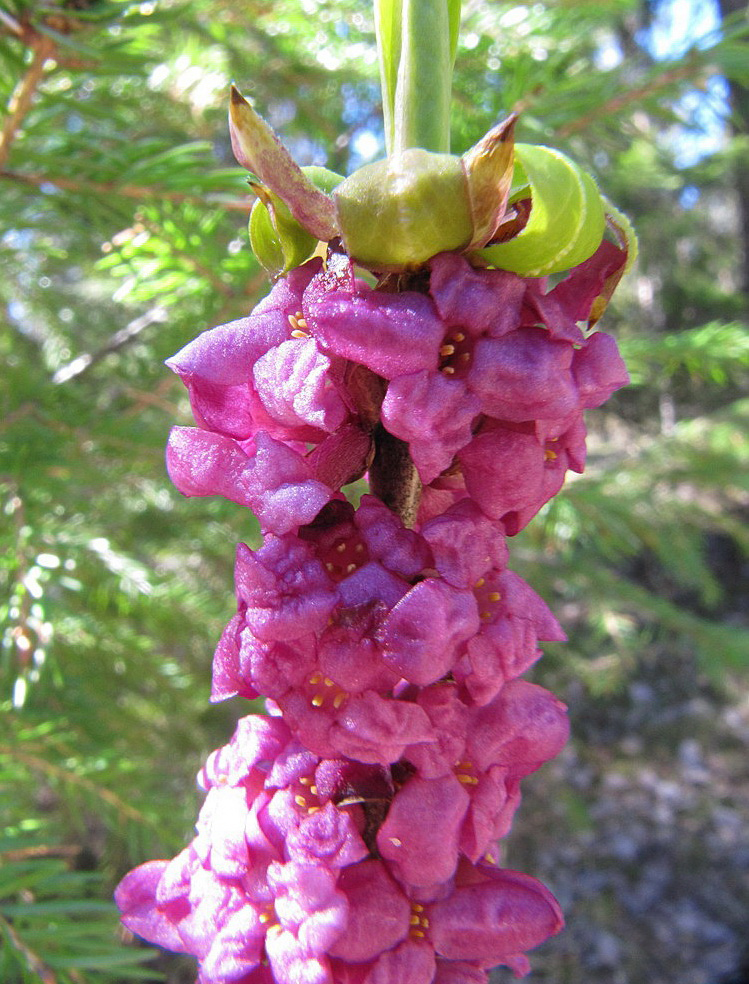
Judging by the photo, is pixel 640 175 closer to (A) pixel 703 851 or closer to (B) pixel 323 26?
(B) pixel 323 26

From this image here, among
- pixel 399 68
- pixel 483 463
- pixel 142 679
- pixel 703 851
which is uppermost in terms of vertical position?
pixel 399 68

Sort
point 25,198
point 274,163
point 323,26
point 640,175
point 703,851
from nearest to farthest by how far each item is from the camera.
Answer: point 274,163 < point 25,198 < point 323,26 < point 640,175 < point 703,851

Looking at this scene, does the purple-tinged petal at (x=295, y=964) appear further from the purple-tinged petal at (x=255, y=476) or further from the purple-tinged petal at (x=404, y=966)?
the purple-tinged petal at (x=255, y=476)

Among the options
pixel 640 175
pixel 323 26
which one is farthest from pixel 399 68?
pixel 640 175

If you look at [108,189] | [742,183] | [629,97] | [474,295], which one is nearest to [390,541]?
[474,295]

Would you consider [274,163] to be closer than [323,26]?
Yes

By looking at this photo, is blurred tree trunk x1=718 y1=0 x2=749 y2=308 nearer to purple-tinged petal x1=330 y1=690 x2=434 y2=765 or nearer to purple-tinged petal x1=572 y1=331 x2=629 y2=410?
purple-tinged petal x1=572 y1=331 x2=629 y2=410

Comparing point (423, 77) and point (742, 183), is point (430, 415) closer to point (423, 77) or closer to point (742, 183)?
point (423, 77)
